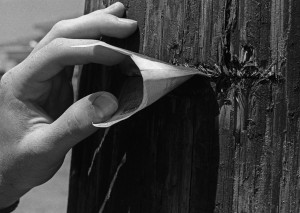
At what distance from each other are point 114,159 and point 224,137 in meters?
0.35

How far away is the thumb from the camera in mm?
1308

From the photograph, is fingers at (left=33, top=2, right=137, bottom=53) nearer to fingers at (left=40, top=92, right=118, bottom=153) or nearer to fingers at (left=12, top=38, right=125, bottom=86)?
fingers at (left=12, top=38, right=125, bottom=86)

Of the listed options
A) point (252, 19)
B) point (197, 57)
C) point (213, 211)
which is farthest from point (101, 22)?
point (213, 211)

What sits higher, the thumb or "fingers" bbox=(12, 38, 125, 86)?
"fingers" bbox=(12, 38, 125, 86)

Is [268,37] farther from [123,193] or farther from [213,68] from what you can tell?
[123,193]

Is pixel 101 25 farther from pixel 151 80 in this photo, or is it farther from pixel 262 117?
pixel 262 117

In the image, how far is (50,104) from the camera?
1.54 metres

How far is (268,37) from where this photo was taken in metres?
1.16

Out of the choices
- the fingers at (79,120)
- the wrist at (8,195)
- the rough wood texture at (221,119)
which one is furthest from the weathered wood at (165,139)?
the wrist at (8,195)

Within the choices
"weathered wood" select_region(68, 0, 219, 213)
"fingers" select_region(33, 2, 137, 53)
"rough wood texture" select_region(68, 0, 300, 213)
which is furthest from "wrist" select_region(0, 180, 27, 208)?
"fingers" select_region(33, 2, 137, 53)

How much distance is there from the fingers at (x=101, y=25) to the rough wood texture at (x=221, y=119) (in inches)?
1.5

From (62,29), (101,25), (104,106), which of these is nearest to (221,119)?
(104,106)

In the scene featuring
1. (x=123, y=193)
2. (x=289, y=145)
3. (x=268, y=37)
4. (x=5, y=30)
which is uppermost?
(x=5, y=30)

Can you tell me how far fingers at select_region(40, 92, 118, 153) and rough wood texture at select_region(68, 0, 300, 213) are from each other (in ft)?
0.34
